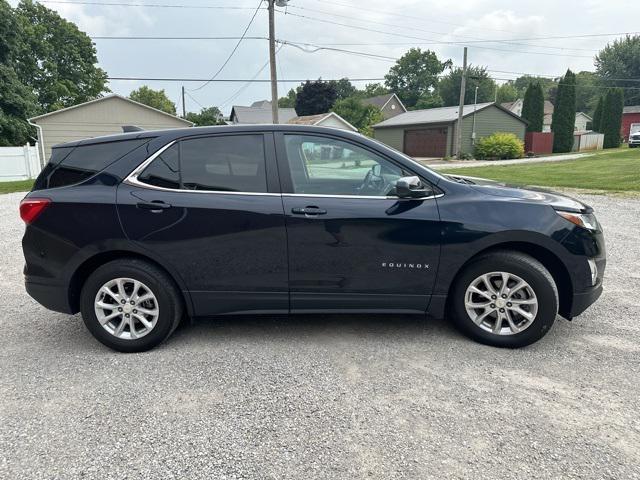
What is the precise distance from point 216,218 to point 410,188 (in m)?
1.46

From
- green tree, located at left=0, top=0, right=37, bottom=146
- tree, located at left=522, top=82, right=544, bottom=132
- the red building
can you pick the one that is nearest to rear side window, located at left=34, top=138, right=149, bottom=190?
green tree, located at left=0, top=0, right=37, bottom=146

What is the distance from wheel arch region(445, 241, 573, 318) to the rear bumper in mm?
3001

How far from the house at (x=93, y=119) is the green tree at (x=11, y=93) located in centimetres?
188

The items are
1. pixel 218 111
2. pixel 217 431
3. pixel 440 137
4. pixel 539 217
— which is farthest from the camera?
pixel 218 111

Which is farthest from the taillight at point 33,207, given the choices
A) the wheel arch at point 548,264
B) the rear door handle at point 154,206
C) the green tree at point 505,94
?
the green tree at point 505,94

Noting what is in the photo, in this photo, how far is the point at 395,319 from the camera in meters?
4.07

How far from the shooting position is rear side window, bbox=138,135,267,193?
3.44 metres

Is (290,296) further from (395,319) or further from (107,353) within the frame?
(107,353)

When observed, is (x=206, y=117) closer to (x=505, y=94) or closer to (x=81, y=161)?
(x=81, y=161)

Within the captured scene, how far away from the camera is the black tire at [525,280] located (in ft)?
11.0

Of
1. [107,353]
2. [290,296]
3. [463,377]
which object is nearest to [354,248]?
[290,296]

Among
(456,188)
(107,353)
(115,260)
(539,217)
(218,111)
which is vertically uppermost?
(218,111)

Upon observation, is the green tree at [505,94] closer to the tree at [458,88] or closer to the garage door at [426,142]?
the tree at [458,88]

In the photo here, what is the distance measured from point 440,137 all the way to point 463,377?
34323mm
